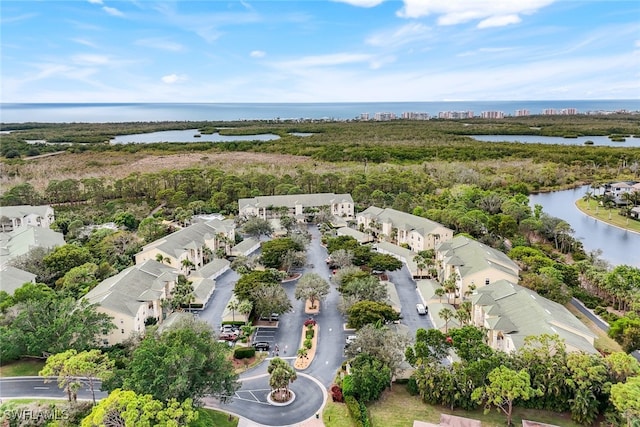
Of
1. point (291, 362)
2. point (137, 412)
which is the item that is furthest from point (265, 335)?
point (137, 412)

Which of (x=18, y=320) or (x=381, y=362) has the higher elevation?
(x=18, y=320)

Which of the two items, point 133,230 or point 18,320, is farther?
point 133,230

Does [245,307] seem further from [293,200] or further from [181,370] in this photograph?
[293,200]

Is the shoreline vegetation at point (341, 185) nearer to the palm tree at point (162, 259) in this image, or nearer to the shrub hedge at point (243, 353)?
the palm tree at point (162, 259)

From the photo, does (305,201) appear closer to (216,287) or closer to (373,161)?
(216,287)

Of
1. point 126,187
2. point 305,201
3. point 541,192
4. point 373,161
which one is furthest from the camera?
point 373,161

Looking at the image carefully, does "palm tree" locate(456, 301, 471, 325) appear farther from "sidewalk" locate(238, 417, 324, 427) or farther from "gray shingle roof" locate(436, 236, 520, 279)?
"sidewalk" locate(238, 417, 324, 427)

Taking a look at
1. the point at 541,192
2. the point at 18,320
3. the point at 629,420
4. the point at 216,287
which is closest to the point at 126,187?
the point at 216,287
